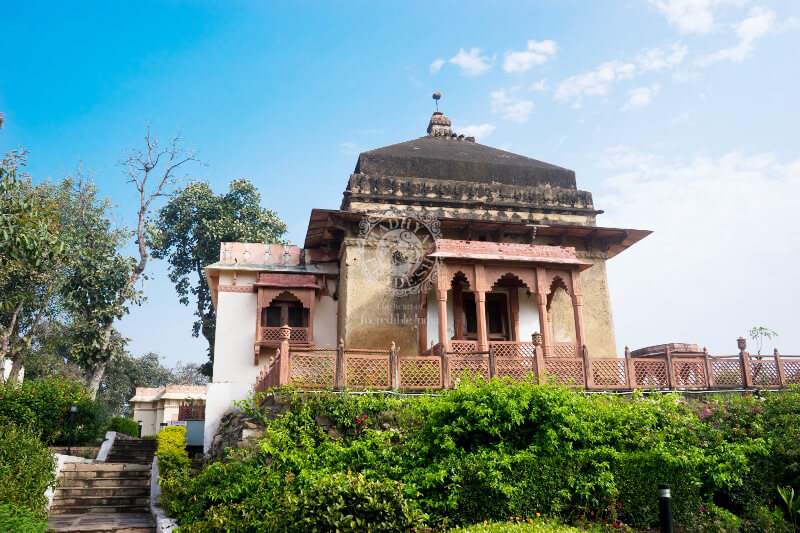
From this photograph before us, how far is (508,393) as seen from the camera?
8.80 meters

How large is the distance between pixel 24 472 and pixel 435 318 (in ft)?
29.0

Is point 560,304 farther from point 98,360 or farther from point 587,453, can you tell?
point 98,360

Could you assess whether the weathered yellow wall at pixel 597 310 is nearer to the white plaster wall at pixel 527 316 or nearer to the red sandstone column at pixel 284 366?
the white plaster wall at pixel 527 316

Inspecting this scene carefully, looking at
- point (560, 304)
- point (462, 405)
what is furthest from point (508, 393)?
point (560, 304)

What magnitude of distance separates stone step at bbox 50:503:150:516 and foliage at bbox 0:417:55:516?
0.91 m

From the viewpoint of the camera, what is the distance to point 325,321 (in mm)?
16250

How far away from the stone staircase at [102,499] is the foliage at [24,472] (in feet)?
1.99

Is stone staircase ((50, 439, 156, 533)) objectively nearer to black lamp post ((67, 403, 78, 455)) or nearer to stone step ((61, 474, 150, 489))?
stone step ((61, 474, 150, 489))

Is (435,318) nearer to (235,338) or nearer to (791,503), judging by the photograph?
(235,338)

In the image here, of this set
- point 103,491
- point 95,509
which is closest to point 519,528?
point 95,509

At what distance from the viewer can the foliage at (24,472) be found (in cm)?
916

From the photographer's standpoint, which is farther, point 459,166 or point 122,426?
point 122,426

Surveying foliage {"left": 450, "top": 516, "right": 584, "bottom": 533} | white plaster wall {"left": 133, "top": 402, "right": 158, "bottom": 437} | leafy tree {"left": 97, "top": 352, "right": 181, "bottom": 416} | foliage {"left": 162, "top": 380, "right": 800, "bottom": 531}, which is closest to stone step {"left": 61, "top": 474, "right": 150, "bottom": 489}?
foliage {"left": 162, "top": 380, "right": 800, "bottom": 531}

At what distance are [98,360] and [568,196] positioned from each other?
706 inches
